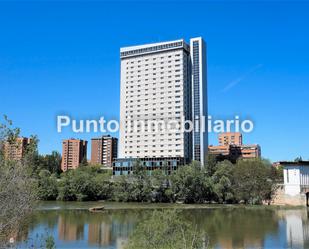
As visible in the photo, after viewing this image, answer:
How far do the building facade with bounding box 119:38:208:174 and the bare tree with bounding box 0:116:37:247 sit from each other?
93.3 metres

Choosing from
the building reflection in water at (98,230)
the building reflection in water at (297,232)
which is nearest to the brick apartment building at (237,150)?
the building reflection in water at (297,232)

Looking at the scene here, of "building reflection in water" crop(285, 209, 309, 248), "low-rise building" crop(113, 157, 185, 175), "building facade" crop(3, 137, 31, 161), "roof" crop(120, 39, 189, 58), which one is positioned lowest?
"building reflection in water" crop(285, 209, 309, 248)

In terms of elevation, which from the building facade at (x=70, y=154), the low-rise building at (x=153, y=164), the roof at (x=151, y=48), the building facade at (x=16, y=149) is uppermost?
the roof at (x=151, y=48)

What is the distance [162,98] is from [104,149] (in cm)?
6078

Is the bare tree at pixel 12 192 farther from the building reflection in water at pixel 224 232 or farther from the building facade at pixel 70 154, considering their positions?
the building facade at pixel 70 154

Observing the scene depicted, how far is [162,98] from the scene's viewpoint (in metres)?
113

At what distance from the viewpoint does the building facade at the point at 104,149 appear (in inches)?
6393

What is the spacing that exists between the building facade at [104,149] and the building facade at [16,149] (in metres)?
151

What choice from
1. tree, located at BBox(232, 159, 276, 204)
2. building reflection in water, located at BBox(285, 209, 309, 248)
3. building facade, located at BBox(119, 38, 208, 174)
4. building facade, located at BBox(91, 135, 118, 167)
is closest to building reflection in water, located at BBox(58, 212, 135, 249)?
building reflection in water, located at BBox(285, 209, 309, 248)

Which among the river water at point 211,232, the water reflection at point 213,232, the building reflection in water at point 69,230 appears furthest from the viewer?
the building reflection in water at point 69,230

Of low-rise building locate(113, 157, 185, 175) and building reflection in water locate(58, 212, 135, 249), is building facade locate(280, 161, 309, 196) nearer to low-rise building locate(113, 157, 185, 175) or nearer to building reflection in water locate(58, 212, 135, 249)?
building reflection in water locate(58, 212, 135, 249)

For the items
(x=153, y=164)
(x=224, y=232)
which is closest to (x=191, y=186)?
(x=224, y=232)

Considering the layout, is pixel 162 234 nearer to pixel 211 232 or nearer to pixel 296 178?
pixel 211 232

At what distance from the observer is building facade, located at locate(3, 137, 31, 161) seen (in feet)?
36.7
